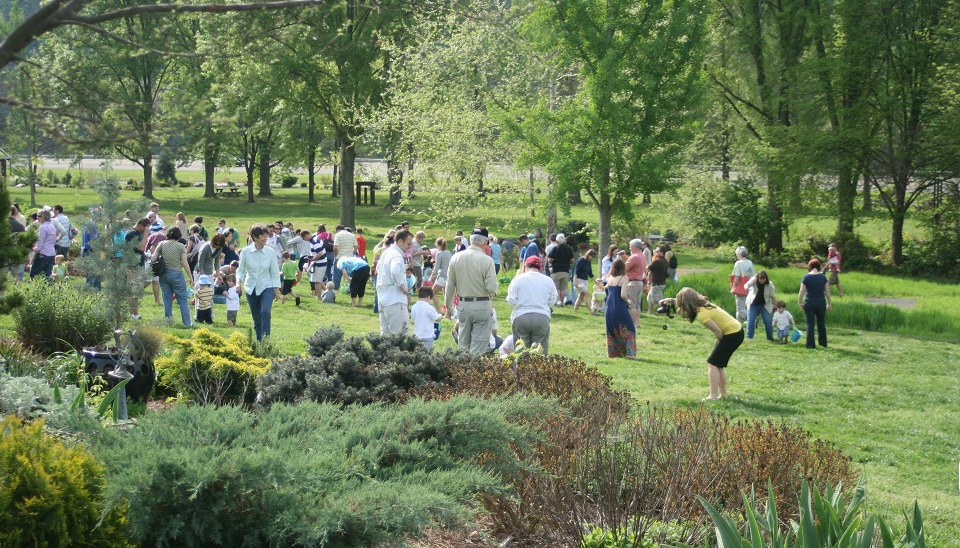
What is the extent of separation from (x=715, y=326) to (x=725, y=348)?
31 cm

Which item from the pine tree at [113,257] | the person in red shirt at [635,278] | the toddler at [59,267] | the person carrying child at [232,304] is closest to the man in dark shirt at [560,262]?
the person in red shirt at [635,278]

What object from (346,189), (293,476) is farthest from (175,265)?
(346,189)

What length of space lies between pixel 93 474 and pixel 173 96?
218 centimetres

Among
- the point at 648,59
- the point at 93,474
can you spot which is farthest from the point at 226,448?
the point at 648,59

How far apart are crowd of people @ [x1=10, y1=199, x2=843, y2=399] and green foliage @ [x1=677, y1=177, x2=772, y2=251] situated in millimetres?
12027

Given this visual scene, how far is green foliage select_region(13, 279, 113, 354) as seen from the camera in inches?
409

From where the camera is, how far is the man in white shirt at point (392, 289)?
1092 cm

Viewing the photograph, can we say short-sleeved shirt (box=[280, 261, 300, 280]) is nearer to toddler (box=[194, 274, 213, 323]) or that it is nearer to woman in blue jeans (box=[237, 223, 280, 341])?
toddler (box=[194, 274, 213, 323])

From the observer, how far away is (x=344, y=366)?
7828 millimetres

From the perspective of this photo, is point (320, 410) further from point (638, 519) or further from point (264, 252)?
point (264, 252)

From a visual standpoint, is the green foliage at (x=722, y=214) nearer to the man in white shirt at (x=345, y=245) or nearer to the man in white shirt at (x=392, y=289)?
the man in white shirt at (x=345, y=245)

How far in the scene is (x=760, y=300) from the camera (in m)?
17.0

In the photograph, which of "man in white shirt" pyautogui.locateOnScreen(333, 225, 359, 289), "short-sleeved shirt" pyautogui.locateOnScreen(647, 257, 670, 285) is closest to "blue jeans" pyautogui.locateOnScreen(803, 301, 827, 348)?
"short-sleeved shirt" pyautogui.locateOnScreen(647, 257, 670, 285)

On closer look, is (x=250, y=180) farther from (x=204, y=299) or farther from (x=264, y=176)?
(x=204, y=299)
